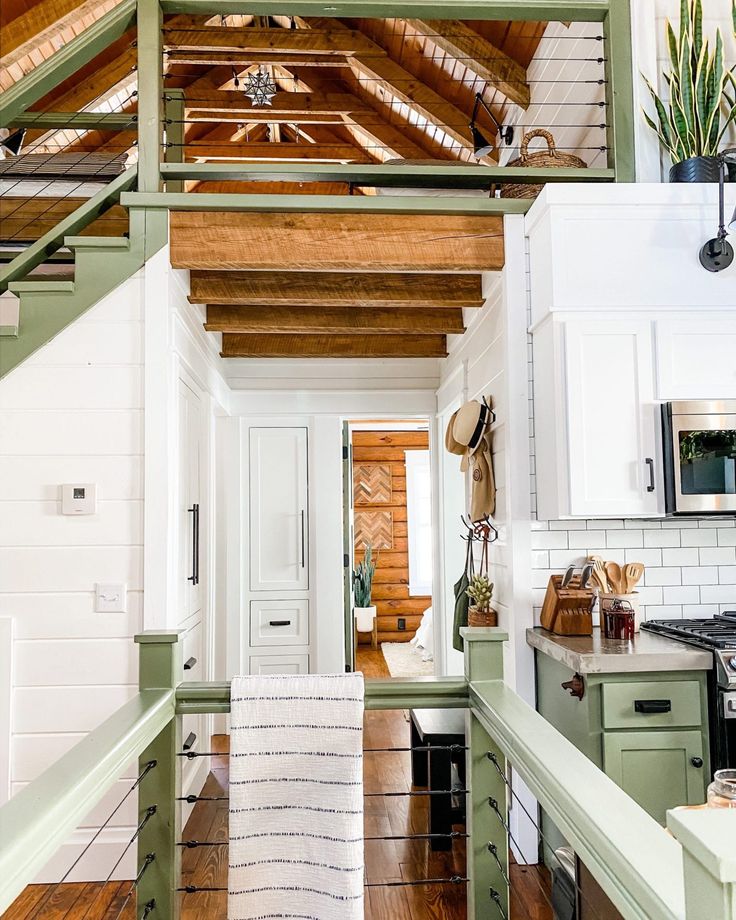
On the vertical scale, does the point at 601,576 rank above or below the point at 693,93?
below

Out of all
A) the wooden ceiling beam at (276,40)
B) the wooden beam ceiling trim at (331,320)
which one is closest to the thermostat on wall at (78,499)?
the wooden beam ceiling trim at (331,320)

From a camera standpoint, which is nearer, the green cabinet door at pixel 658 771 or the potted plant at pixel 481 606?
the green cabinet door at pixel 658 771

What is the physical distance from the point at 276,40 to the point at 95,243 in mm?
3285

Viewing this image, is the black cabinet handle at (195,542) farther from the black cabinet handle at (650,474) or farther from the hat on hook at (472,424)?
the black cabinet handle at (650,474)

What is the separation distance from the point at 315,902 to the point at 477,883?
1.33 ft

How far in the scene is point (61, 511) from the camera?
3043 mm

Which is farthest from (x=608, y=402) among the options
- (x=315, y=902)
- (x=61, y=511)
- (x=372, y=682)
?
(x=61, y=511)

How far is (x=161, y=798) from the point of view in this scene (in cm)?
192

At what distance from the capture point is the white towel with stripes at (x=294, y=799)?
74.7 inches

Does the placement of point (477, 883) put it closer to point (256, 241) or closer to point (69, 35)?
point (256, 241)

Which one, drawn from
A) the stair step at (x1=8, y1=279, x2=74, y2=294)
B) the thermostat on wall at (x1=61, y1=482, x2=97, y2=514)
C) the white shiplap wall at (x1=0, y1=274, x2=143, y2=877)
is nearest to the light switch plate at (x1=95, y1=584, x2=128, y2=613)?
the white shiplap wall at (x1=0, y1=274, x2=143, y2=877)

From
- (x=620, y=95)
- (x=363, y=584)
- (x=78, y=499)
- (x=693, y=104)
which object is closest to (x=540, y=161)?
(x=620, y=95)

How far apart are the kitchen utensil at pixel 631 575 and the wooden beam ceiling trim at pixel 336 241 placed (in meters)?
1.34

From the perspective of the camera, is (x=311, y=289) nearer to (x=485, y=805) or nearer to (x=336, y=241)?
(x=336, y=241)
